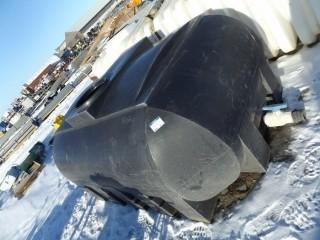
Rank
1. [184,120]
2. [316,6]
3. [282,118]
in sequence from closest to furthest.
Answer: [184,120] → [282,118] → [316,6]

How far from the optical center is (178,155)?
403cm

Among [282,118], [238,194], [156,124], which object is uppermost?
[156,124]

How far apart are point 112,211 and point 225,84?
3.82m

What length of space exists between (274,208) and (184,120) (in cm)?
152

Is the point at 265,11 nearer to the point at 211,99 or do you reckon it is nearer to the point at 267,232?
the point at 211,99

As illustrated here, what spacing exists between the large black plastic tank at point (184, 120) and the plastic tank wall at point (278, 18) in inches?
48.6

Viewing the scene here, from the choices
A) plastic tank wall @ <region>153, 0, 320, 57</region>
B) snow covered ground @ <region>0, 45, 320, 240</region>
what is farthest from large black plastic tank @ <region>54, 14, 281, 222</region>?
plastic tank wall @ <region>153, 0, 320, 57</region>

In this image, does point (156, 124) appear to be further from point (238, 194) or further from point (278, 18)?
point (278, 18)

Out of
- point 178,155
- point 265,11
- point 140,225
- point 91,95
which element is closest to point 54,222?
point 140,225

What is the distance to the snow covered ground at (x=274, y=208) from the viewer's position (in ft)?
13.4

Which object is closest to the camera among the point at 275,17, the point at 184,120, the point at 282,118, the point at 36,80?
the point at 184,120

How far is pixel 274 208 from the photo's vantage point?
4324mm

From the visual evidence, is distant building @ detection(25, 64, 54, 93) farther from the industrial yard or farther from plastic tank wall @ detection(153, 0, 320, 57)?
plastic tank wall @ detection(153, 0, 320, 57)

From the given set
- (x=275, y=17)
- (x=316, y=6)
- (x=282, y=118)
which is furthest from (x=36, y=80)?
(x=282, y=118)
